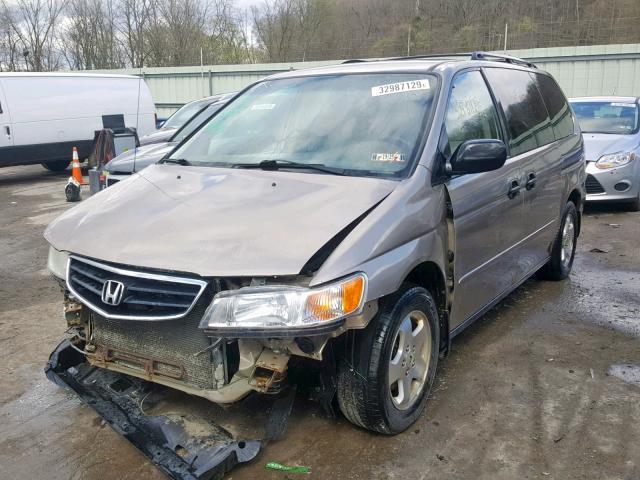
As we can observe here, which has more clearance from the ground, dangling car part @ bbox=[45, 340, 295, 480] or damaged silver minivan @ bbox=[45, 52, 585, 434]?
damaged silver minivan @ bbox=[45, 52, 585, 434]

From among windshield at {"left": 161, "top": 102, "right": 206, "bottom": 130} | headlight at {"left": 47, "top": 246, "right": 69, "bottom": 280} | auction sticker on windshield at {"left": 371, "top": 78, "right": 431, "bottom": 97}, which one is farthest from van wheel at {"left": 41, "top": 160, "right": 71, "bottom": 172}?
auction sticker on windshield at {"left": 371, "top": 78, "right": 431, "bottom": 97}

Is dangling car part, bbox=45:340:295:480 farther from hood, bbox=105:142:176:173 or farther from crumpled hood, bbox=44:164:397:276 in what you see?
hood, bbox=105:142:176:173

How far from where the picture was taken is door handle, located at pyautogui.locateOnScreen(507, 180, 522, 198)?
4.06 meters

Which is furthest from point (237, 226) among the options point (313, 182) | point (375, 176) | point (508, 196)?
point (508, 196)

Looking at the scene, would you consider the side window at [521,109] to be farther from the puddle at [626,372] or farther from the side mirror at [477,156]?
the puddle at [626,372]

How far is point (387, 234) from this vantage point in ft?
9.16

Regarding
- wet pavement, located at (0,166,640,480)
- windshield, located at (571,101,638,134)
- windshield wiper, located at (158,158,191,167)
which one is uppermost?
windshield, located at (571,101,638,134)

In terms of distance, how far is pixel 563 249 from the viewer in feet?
18.5

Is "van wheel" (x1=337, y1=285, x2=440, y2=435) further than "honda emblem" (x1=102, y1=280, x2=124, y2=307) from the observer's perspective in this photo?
Yes

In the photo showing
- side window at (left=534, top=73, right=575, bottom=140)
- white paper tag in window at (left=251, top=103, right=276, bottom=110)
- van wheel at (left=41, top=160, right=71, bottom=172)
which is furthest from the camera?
van wheel at (left=41, top=160, right=71, bottom=172)

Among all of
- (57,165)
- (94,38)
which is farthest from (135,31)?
(57,165)

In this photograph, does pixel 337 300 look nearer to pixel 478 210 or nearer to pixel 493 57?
pixel 478 210

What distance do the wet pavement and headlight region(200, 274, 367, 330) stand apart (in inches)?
31.9

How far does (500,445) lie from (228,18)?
46425mm
